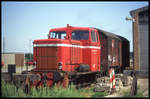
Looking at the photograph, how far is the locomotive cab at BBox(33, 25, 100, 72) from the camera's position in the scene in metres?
10.6

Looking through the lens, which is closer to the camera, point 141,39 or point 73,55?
point 73,55

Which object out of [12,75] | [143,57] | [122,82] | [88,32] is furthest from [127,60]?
[12,75]

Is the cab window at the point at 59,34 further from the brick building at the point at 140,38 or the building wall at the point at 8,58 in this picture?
the building wall at the point at 8,58

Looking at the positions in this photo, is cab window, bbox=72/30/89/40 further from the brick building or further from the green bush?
the green bush

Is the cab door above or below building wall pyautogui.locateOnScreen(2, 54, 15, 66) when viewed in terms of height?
above

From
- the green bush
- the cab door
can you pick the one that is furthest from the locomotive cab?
the green bush

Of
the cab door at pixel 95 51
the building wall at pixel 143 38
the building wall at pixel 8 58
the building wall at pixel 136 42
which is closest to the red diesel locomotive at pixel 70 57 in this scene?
the cab door at pixel 95 51

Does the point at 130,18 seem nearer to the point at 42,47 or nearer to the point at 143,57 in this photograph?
the point at 143,57

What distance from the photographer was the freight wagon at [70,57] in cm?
1016

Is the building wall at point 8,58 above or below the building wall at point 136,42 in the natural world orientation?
below

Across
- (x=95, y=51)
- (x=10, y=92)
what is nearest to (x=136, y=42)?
(x=95, y=51)

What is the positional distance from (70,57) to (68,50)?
1.31 feet

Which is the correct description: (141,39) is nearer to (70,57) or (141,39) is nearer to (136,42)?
(136,42)

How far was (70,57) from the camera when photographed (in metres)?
11.4
